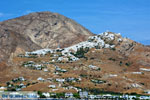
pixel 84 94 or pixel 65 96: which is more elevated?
pixel 84 94

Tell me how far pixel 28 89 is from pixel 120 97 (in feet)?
132

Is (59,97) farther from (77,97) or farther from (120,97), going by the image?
(120,97)

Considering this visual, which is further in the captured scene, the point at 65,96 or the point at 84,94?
A: the point at 84,94

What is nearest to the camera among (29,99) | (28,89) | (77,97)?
(29,99)

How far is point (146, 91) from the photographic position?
655 feet

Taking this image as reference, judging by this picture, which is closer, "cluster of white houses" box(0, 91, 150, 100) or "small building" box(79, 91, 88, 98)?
"cluster of white houses" box(0, 91, 150, 100)

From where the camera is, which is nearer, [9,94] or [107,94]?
[9,94]

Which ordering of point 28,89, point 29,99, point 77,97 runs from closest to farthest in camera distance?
point 29,99, point 77,97, point 28,89

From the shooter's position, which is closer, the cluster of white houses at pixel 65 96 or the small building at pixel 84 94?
the cluster of white houses at pixel 65 96

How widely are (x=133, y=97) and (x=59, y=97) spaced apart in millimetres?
30185

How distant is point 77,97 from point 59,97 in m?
7.41

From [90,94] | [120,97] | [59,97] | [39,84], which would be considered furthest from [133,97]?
[39,84]

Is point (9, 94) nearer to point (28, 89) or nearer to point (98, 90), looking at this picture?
point (28, 89)

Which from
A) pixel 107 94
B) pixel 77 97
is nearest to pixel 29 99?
pixel 77 97
